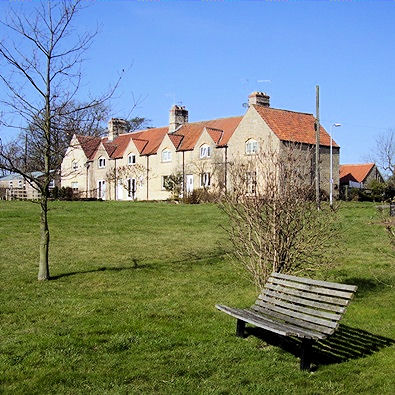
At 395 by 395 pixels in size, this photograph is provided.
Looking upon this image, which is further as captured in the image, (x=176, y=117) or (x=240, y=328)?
(x=176, y=117)

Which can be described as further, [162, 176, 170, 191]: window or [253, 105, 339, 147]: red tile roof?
[162, 176, 170, 191]: window

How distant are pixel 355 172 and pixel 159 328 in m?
54.2

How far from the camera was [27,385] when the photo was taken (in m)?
5.30

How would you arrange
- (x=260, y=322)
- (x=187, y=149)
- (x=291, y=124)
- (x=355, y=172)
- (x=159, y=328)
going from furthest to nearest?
(x=355, y=172)
(x=187, y=149)
(x=291, y=124)
(x=159, y=328)
(x=260, y=322)

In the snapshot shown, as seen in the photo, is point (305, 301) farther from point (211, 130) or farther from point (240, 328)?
point (211, 130)

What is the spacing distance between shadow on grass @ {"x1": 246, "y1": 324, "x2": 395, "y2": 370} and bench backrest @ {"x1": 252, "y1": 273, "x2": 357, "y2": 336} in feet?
1.20

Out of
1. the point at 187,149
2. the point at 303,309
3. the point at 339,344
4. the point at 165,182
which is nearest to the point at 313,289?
the point at 303,309

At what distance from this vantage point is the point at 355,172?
58.1m

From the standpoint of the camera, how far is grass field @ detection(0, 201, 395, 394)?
218 inches

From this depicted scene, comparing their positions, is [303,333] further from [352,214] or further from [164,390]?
[352,214]

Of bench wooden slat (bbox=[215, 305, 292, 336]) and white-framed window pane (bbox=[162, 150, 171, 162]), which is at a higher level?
white-framed window pane (bbox=[162, 150, 171, 162])

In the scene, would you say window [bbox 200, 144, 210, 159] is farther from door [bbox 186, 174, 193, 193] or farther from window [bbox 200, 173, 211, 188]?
door [bbox 186, 174, 193, 193]

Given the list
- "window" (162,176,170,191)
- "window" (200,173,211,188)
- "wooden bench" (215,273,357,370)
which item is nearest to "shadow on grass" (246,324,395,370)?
"wooden bench" (215,273,357,370)

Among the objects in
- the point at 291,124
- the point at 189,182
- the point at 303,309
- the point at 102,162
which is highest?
the point at 291,124
